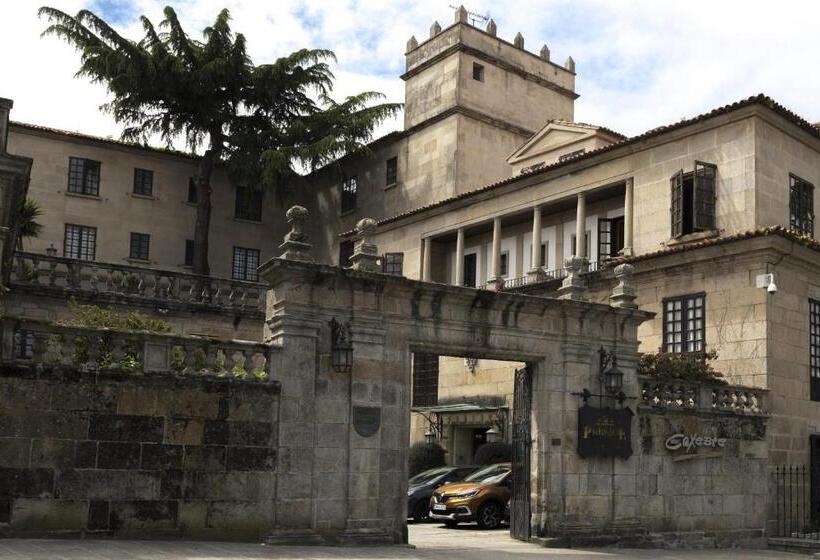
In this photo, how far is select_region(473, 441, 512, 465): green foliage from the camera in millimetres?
25825

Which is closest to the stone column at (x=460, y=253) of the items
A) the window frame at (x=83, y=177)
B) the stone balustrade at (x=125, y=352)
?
the window frame at (x=83, y=177)

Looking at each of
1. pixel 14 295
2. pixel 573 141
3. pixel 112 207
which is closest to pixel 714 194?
pixel 573 141

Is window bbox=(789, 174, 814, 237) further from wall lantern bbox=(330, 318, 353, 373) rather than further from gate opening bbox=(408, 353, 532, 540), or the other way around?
wall lantern bbox=(330, 318, 353, 373)

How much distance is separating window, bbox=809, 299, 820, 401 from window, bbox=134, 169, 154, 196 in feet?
90.8

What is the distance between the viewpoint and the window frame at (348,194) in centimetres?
4191

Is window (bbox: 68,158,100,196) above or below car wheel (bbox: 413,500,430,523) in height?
above

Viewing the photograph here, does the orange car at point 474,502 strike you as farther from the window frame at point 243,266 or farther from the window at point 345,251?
the window frame at point 243,266

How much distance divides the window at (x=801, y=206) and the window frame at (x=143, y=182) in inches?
1036

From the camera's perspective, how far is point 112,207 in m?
39.8

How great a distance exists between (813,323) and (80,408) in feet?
58.0

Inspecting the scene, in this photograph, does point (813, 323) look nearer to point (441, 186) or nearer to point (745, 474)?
point (745, 474)

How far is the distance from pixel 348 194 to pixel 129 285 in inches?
776

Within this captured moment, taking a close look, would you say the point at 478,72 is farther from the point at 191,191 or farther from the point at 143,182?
the point at 143,182

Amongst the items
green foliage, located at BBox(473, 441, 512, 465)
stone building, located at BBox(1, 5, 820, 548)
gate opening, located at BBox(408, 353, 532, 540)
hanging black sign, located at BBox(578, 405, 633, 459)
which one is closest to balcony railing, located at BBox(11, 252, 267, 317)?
stone building, located at BBox(1, 5, 820, 548)
